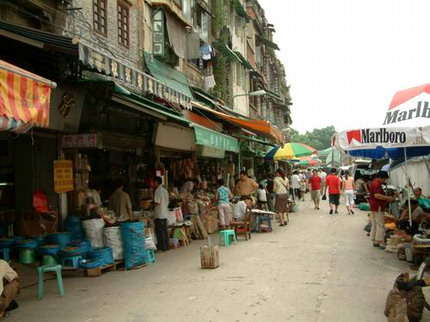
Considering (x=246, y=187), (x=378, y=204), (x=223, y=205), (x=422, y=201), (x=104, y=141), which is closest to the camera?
(x=104, y=141)

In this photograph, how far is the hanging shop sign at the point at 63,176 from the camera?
951cm

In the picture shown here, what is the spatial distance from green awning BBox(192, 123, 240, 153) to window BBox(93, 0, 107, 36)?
11.2 feet

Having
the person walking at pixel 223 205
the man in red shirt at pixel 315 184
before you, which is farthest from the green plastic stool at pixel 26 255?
the man in red shirt at pixel 315 184

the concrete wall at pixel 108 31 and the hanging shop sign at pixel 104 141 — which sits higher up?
the concrete wall at pixel 108 31

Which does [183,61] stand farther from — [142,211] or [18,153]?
[18,153]

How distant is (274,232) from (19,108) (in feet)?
36.7

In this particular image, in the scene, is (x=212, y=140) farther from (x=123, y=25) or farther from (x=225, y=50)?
(x=225, y=50)

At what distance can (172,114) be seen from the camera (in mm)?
11477

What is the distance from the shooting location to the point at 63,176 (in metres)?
9.63

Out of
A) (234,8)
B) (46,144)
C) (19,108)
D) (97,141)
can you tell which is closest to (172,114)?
(97,141)

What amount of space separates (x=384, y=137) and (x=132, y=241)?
5.04 m

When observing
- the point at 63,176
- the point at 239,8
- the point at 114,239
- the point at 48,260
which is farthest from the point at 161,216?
the point at 239,8

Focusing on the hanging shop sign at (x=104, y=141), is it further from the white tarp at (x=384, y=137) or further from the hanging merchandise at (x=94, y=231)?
the white tarp at (x=384, y=137)

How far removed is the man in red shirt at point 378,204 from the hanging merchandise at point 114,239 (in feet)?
18.8
